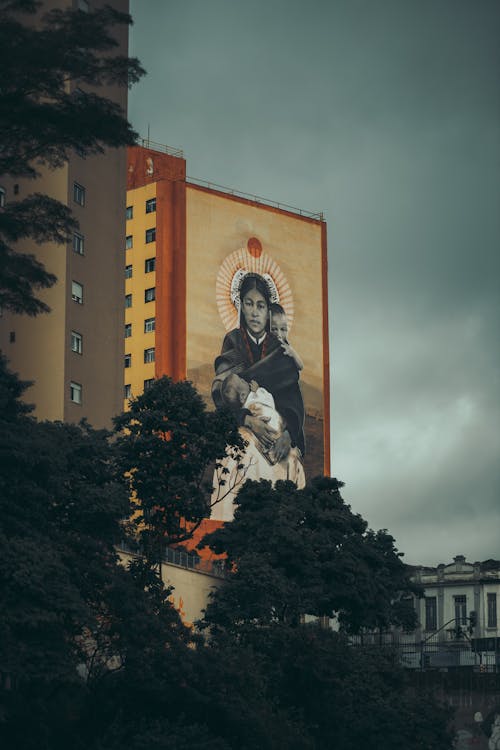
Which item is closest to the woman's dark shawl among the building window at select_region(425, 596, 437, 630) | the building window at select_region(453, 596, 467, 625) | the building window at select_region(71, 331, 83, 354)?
the building window at select_region(425, 596, 437, 630)

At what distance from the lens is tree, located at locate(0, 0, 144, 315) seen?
3753cm

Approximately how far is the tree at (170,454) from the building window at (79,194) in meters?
34.1

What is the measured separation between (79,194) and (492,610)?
173 ft

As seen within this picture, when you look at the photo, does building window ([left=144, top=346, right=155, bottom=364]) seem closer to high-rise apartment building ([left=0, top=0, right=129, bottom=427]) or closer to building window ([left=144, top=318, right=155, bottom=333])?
building window ([left=144, top=318, right=155, bottom=333])

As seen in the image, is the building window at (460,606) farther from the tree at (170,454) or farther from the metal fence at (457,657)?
the tree at (170,454)

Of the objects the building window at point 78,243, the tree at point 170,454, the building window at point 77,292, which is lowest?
the tree at point 170,454

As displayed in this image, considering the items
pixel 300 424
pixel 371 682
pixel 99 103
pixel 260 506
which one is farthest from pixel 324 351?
pixel 99 103

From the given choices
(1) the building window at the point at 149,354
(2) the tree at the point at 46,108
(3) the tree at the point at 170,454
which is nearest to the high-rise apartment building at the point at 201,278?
(1) the building window at the point at 149,354

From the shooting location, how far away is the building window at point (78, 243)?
3435 inches

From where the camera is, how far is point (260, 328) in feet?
428

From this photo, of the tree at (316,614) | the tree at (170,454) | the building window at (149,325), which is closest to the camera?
the tree at (170,454)

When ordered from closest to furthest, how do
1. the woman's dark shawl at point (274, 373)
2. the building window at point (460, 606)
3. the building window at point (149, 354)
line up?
the building window at point (460, 606)
the building window at point (149, 354)
the woman's dark shawl at point (274, 373)

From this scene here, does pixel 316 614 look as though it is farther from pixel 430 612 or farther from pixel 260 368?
pixel 260 368

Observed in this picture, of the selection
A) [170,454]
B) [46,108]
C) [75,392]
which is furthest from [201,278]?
[46,108]
